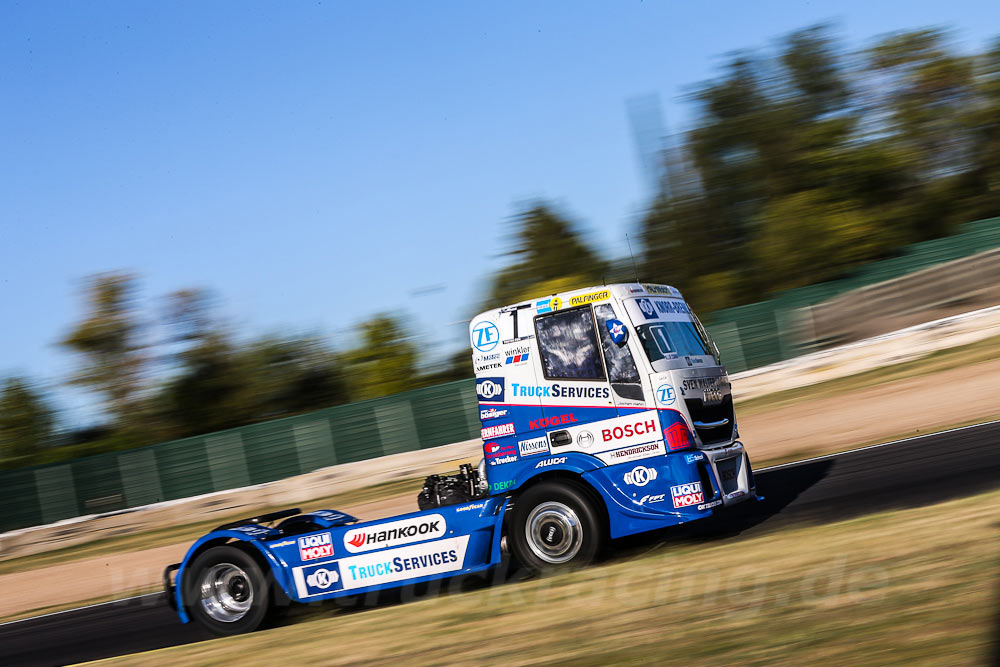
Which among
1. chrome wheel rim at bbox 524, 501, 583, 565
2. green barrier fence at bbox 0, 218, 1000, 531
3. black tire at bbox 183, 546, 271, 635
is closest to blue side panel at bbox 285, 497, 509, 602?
chrome wheel rim at bbox 524, 501, 583, 565

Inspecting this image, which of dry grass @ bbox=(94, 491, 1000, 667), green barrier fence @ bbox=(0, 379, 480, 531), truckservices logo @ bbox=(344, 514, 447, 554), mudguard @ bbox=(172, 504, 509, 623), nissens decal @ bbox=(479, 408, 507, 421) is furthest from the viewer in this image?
green barrier fence @ bbox=(0, 379, 480, 531)

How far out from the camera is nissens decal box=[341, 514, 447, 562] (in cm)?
899

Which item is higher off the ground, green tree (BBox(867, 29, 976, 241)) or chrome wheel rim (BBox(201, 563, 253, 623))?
green tree (BBox(867, 29, 976, 241))

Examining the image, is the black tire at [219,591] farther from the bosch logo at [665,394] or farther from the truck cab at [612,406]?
the bosch logo at [665,394]

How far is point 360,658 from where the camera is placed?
700 centimetres

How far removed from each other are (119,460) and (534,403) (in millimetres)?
19665

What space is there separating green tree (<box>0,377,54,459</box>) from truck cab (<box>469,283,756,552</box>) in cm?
4052

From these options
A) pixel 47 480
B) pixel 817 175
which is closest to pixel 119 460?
pixel 47 480

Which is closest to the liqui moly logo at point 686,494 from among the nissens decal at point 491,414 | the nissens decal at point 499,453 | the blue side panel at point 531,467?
the blue side panel at point 531,467

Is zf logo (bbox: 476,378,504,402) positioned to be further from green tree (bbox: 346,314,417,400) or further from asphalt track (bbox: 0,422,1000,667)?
green tree (bbox: 346,314,417,400)

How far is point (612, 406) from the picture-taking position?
28.8 feet

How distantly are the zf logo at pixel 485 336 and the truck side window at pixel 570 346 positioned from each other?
0.45m

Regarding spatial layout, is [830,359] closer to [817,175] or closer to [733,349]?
[733,349]

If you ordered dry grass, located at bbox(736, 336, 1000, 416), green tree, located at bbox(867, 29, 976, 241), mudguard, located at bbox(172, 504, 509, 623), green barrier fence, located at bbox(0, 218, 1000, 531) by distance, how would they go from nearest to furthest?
mudguard, located at bbox(172, 504, 509, 623) < dry grass, located at bbox(736, 336, 1000, 416) < green barrier fence, located at bbox(0, 218, 1000, 531) < green tree, located at bbox(867, 29, 976, 241)
